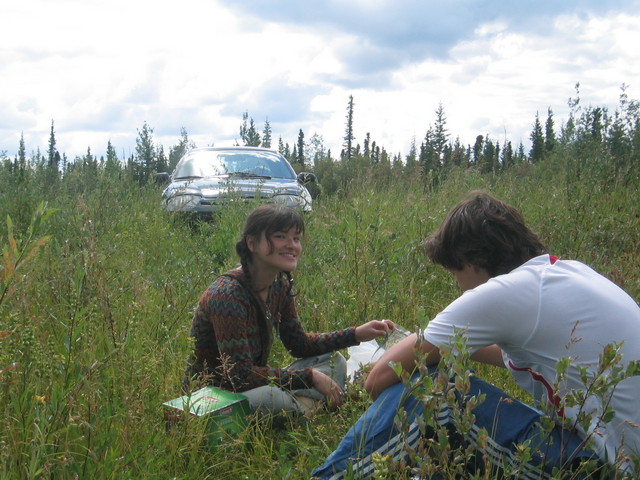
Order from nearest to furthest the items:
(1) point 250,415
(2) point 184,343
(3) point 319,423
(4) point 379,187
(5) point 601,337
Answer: (5) point 601,337
(1) point 250,415
(3) point 319,423
(2) point 184,343
(4) point 379,187

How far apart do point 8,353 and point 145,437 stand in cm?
56

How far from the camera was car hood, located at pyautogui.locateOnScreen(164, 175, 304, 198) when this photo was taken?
6.93 meters

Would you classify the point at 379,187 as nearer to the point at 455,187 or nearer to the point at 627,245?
the point at 455,187

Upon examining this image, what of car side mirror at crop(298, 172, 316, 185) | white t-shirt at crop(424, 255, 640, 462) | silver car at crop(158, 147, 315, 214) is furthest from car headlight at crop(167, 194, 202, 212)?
white t-shirt at crop(424, 255, 640, 462)

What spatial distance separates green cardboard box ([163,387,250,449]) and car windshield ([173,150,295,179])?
19.6 ft

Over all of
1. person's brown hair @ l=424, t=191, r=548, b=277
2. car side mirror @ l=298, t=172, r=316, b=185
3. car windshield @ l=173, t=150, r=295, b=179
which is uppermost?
car windshield @ l=173, t=150, r=295, b=179

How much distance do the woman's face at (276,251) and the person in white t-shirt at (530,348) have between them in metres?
0.90

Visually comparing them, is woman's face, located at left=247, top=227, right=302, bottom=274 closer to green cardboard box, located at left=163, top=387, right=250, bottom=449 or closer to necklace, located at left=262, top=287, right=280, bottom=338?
A: necklace, located at left=262, top=287, right=280, bottom=338

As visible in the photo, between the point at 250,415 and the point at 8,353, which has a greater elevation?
the point at 8,353

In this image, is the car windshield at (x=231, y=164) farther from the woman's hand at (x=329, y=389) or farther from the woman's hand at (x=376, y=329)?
the woman's hand at (x=329, y=389)

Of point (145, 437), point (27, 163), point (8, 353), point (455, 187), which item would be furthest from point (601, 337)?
point (27, 163)

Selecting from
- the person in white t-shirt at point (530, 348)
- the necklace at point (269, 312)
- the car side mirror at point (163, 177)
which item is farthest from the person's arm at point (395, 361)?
the car side mirror at point (163, 177)

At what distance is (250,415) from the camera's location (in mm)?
2477

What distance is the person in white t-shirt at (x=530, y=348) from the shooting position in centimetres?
174
